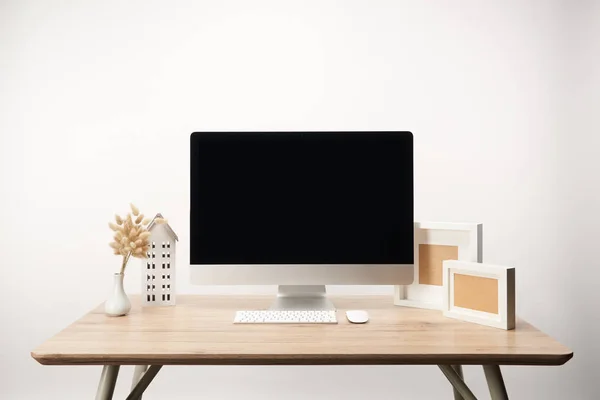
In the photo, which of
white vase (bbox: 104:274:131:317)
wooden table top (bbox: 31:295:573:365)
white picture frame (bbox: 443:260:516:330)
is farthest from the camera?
white vase (bbox: 104:274:131:317)

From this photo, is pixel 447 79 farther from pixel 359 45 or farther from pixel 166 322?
pixel 166 322

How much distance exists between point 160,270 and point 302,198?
537 millimetres

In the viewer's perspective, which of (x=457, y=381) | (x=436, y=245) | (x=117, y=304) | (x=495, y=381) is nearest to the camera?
(x=495, y=381)

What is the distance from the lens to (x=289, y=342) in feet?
4.89

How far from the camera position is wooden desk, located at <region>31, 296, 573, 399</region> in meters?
1.39

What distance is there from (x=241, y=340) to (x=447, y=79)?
5.17 feet

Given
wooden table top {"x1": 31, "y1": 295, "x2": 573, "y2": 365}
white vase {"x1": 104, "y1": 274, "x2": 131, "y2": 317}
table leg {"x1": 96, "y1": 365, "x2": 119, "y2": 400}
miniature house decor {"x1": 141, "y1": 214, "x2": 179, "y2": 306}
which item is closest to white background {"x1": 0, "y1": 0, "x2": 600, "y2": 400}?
miniature house decor {"x1": 141, "y1": 214, "x2": 179, "y2": 306}

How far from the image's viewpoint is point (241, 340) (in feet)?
4.98

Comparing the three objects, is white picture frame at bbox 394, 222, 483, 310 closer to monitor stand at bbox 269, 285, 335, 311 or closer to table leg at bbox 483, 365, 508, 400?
monitor stand at bbox 269, 285, 335, 311

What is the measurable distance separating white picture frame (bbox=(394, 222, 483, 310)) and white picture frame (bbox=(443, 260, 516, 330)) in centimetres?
8

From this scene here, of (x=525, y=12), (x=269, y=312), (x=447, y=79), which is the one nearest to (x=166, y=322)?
(x=269, y=312)

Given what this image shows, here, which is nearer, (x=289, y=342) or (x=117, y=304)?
(x=289, y=342)

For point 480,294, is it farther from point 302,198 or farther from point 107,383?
point 107,383

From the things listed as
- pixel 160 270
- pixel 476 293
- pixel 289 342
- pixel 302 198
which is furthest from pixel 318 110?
pixel 289 342
